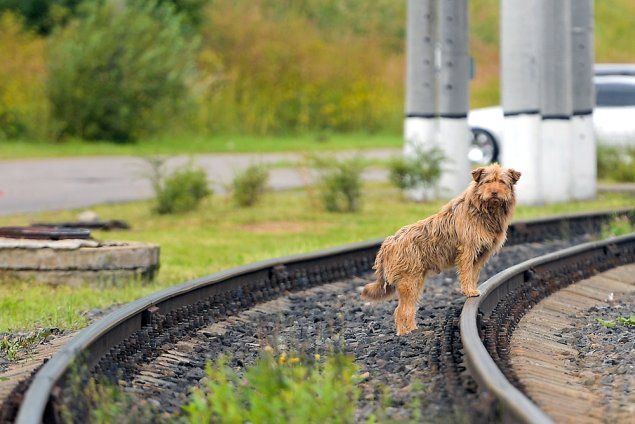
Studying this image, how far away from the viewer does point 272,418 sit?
5.88 m

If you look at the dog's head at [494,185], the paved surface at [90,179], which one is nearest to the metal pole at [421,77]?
the paved surface at [90,179]

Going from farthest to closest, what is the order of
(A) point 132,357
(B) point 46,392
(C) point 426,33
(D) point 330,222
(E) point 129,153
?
1. (E) point 129,153
2. (C) point 426,33
3. (D) point 330,222
4. (A) point 132,357
5. (B) point 46,392

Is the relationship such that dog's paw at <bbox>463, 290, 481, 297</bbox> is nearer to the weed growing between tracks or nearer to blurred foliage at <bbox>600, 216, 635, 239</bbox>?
the weed growing between tracks

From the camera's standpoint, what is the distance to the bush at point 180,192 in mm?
17641

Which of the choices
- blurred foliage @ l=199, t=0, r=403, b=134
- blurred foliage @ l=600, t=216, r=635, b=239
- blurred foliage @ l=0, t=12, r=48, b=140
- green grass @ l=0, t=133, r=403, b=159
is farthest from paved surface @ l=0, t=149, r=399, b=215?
blurred foliage @ l=199, t=0, r=403, b=134

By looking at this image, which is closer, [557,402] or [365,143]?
[557,402]

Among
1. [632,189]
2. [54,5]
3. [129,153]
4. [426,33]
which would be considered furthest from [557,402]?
[54,5]

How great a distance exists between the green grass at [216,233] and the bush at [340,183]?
0.63ft

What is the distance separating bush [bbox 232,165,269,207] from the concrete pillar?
138 inches

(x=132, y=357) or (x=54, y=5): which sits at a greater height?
(x=54, y=5)

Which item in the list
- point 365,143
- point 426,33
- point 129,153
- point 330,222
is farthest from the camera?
point 365,143

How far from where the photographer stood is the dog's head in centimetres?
839

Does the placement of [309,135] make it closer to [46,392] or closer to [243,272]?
[243,272]

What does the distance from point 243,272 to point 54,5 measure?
27685 millimetres
